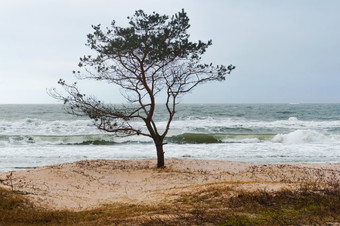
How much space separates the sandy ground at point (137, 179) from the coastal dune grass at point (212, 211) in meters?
0.61

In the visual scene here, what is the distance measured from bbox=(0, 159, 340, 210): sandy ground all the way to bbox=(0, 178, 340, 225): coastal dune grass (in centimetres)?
61

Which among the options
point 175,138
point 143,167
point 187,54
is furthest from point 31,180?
point 175,138

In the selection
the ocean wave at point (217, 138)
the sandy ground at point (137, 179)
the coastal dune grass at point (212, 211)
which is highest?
the coastal dune grass at point (212, 211)

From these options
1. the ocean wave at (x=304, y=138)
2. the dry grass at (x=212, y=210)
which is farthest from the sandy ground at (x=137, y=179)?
the ocean wave at (x=304, y=138)

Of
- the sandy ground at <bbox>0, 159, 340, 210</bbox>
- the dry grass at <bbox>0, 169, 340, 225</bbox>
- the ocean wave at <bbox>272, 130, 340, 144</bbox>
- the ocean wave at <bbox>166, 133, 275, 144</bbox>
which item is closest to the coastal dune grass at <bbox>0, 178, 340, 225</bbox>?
the dry grass at <bbox>0, 169, 340, 225</bbox>

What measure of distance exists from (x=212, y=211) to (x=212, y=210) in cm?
11

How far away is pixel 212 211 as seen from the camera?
5230mm

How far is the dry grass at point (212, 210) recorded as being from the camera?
466 centimetres

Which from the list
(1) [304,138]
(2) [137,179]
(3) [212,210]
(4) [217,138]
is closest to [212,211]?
(3) [212,210]

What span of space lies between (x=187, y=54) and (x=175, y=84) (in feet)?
4.60

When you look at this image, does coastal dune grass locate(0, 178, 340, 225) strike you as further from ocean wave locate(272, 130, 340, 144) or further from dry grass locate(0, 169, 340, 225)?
ocean wave locate(272, 130, 340, 144)

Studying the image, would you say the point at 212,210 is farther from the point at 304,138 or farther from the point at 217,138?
the point at 304,138

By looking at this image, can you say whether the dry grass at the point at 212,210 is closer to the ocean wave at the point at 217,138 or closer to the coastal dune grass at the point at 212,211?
the coastal dune grass at the point at 212,211

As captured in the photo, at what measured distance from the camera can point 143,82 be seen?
1222 centimetres
